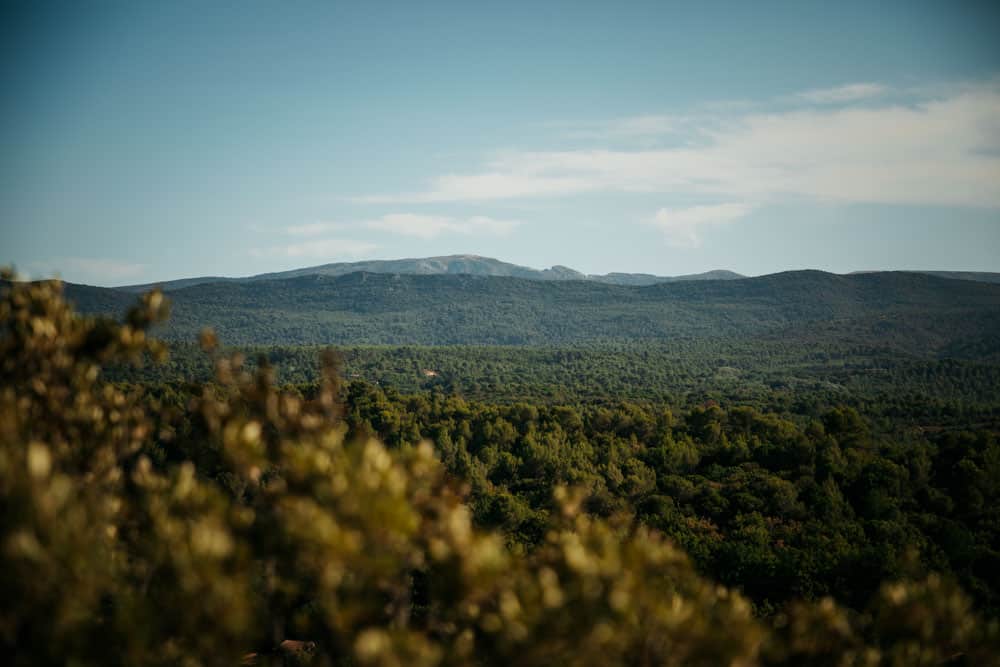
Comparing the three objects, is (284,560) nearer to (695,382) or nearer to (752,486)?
(752,486)

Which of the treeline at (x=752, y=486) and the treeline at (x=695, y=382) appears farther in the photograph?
the treeline at (x=695, y=382)

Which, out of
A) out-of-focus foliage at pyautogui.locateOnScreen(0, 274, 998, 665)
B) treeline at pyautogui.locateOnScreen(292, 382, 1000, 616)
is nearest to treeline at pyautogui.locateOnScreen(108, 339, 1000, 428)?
treeline at pyautogui.locateOnScreen(292, 382, 1000, 616)

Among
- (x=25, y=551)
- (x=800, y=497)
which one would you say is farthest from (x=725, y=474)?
(x=25, y=551)

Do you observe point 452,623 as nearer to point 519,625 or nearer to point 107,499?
point 519,625

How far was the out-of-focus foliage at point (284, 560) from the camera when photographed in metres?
8.00

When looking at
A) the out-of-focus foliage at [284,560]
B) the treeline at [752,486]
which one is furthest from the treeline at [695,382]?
the out-of-focus foliage at [284,560]

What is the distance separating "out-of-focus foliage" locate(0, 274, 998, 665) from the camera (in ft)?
26.2

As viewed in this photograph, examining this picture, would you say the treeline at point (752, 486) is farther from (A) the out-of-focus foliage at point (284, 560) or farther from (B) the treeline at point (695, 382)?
(B) the treeline at point (695, 382)

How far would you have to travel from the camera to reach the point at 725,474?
59.0 meters

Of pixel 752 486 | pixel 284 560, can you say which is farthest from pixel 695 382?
pixel 284 560

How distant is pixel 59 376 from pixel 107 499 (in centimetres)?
272

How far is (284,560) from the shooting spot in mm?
9469

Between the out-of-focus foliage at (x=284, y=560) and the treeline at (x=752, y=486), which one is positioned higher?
the out-of-focus foliage at (x=284, y=560)

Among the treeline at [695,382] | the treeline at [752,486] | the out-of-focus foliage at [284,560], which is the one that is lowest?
the treeline at [695,382]
